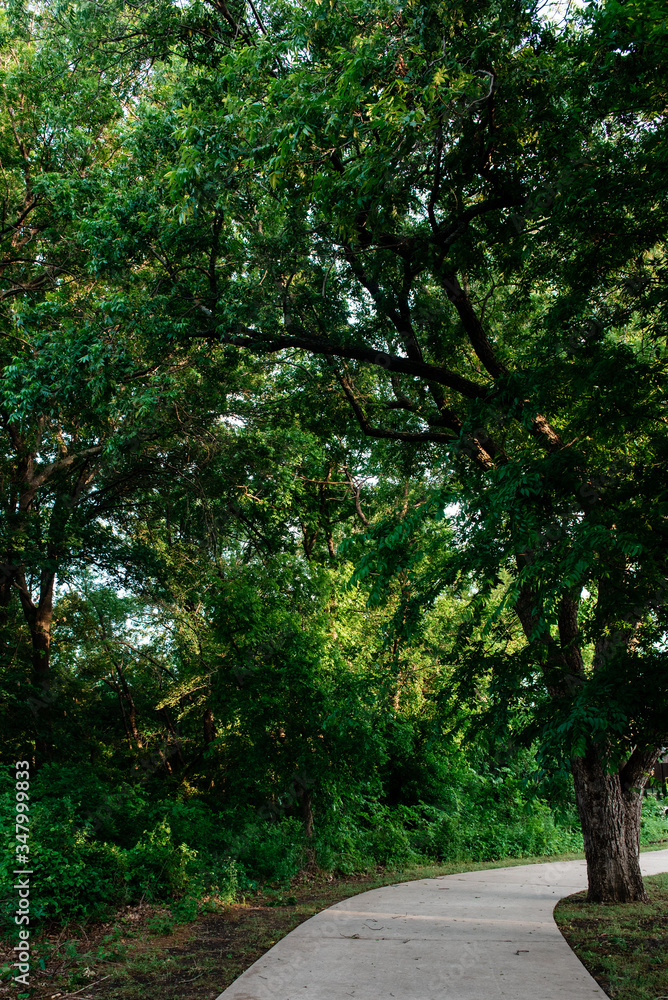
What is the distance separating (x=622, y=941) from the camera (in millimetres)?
5926

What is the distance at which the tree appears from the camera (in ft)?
16.7

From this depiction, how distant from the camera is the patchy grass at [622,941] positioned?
474 centimetres

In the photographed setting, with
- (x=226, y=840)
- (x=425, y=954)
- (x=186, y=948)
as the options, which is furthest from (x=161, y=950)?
(x=226, y=840)

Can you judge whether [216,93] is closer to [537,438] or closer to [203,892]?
[537,438]

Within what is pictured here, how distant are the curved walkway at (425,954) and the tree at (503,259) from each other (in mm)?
1491

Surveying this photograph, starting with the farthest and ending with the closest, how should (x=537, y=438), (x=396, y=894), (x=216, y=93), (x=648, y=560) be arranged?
(x=396, y=894), (x=216, y=93), (x=537, y=438), (x=648, y=560)

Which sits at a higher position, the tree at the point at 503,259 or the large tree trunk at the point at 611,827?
the tree at the point at 503,259

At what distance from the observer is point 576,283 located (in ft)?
20.4

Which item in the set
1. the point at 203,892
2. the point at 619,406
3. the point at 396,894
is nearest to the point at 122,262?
the point at 619,406

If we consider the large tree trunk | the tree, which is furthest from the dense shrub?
the large tree trunk

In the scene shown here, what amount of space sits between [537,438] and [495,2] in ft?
13.4

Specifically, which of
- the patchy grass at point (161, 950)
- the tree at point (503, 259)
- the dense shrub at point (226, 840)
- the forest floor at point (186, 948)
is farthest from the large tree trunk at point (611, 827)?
the patchy grass at point (161, 950)

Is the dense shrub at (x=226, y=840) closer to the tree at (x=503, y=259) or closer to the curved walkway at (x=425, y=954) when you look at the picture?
the curved walkway at (x=425, y=954)

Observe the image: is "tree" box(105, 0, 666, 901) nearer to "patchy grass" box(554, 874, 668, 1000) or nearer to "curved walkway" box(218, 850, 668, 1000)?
"patchy grass" box(554, 874, 668, 1000)
